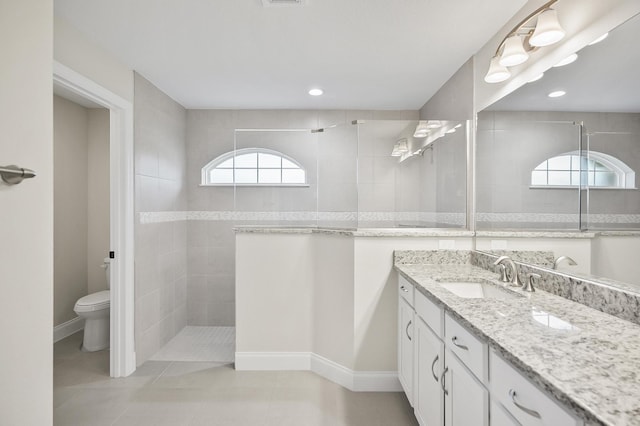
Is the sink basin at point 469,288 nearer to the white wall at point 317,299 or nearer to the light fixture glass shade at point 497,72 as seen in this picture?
the white wall at point 317,299

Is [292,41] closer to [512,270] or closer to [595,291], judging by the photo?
[512,270]

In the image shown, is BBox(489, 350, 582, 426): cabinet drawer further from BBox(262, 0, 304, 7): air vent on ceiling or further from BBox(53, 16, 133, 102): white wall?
BBox(53, 16, 133, 102): white wall

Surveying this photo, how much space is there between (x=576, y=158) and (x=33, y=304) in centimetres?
239

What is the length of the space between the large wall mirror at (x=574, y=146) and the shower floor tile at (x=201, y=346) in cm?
262

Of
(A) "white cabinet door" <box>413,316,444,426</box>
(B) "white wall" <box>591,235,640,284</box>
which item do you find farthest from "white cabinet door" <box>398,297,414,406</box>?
(B) "white wall" <box>591,235,640,284</box>

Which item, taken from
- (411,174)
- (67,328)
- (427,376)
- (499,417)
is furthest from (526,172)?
(67,328)

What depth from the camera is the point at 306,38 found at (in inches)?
95.3

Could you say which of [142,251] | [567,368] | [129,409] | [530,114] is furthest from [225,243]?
[567,368]

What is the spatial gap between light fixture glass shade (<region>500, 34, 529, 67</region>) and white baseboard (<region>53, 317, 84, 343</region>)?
4.50 m

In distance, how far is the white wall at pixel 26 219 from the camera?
1255 millimetres

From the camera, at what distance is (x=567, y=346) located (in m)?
1.04

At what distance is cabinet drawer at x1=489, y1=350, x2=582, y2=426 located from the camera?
0.82 m

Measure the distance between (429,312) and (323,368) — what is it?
1374 millimetres

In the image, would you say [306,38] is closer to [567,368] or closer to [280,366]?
[567,368]
